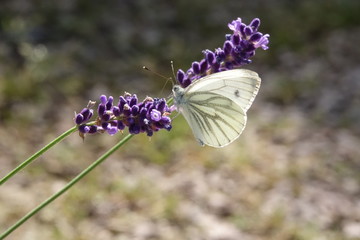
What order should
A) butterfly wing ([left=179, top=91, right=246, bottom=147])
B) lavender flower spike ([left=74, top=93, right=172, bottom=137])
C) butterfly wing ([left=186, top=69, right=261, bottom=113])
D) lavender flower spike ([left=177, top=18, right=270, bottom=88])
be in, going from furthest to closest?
butterfly wing ([left=179, top=91, right=246, bottom=147]), butterfly wing ([left=186, top=69, right=261, bottom=113]), lavender flower spike ([left=177, top=18, right=270, bottom=88]), lavender flower spike ([left=74, top=93, right=172, bottom=137])

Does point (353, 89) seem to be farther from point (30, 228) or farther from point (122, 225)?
point (30, 228)

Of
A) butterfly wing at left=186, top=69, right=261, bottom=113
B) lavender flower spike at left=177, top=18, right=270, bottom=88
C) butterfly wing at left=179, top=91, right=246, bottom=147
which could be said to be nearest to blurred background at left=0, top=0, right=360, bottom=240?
butterfly wing at left=179, top=91, right=246, bottom=147

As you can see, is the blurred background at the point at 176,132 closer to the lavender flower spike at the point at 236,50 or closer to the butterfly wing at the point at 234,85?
the butterfly wing at the point at 234,85

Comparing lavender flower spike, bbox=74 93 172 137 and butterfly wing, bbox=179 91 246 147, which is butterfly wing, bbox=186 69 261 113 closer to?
butterfly wing, bbox=179 91 246 147

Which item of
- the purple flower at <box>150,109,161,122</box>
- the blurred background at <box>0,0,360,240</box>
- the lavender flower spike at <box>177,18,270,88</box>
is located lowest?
the purple flower at <box>150,109,161,122</box>

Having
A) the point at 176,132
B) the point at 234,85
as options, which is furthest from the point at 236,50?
the point at 176,132

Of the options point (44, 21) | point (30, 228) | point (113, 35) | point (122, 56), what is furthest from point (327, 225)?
point (44, 21)

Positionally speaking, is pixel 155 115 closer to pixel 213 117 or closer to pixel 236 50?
pixel 236 50

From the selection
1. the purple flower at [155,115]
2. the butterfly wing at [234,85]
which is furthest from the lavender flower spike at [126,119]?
the butterfly wing at [234,85]
